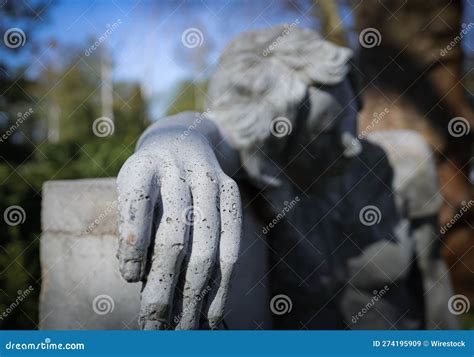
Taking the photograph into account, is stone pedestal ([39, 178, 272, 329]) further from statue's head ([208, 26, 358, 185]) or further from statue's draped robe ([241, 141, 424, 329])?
statue's head ([208, 26, 358, 185])

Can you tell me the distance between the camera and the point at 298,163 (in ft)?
5.72

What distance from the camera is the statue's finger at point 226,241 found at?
38.9 inches

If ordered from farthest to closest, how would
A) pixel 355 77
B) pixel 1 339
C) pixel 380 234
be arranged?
pixel 380 234
pixel 355 77
pixel 1 339

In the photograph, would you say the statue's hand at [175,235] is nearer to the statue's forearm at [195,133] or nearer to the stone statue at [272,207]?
the stone statue at [272,207]

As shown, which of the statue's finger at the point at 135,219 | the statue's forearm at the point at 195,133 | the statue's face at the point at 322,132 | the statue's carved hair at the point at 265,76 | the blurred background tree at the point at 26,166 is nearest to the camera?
the statue's finger at the point at 135,219

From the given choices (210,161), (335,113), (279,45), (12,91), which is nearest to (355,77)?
(335,113)

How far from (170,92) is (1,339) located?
360 cm

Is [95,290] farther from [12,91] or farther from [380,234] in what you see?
[12,91]

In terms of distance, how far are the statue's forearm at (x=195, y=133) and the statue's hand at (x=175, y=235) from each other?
0.16 m

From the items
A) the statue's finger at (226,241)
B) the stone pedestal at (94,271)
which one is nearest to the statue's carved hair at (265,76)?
the stone pedestal at (94,271)

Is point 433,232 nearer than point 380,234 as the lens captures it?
No

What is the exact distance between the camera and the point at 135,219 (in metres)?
0.94

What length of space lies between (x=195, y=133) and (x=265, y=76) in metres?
0.44

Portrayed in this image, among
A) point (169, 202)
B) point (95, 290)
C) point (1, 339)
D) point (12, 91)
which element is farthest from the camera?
point (12, 91)
